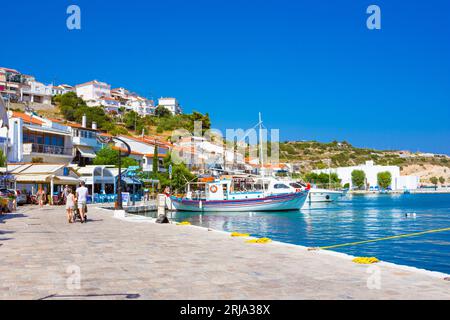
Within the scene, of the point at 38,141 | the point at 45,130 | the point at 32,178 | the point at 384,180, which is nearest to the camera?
the point at 32,178

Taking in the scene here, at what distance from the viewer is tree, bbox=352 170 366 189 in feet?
477

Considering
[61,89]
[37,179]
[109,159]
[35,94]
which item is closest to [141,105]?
[61,89]

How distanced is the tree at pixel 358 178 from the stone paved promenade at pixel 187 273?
5410 inches

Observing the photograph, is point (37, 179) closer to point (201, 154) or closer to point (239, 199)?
point (239, 199)

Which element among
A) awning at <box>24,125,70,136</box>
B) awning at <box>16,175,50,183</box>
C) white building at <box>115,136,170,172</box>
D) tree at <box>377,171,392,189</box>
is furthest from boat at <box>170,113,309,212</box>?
tree at <box>377,171,392,189</box>

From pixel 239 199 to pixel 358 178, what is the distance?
103m

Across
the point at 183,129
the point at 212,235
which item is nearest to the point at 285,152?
the point at 183,129

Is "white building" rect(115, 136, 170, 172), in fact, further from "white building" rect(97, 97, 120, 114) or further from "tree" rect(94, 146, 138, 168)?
"white building" rect(97, 97, 120, 114)

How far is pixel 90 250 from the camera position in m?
12.0

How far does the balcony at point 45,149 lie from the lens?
47000mm

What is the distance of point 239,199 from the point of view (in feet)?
166
